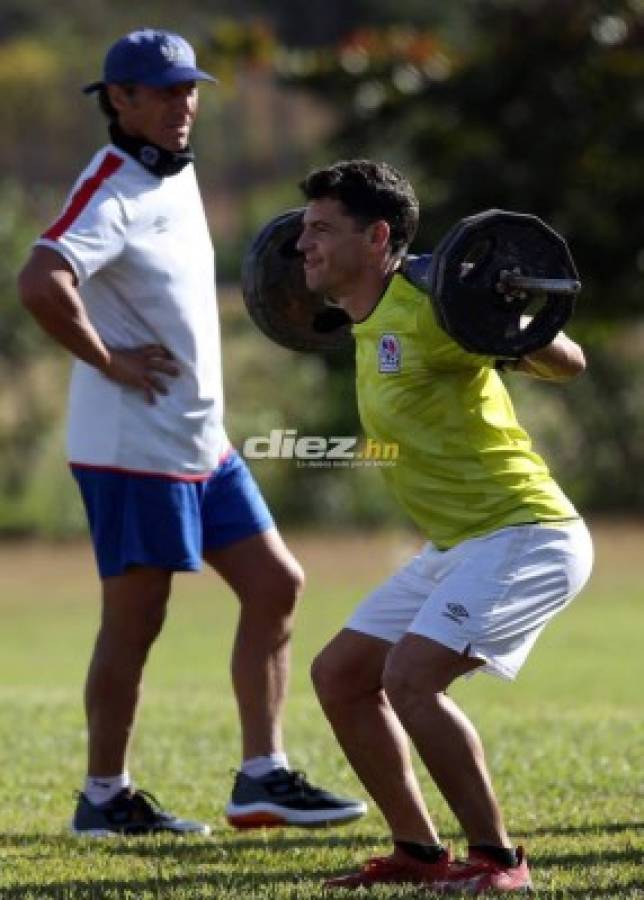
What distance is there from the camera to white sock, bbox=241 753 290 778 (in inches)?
315

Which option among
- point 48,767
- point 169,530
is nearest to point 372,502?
point 48,767

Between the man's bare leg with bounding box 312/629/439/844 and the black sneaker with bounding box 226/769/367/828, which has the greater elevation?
the man's bare leg with bounding box 312/629/439/844

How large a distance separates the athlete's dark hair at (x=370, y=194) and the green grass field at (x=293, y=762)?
6.29 ft

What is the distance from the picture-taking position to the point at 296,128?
69.8 m

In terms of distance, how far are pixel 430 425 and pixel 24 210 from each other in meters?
23.6

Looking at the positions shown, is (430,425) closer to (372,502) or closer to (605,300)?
(605,300)

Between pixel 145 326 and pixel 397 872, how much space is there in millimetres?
2270

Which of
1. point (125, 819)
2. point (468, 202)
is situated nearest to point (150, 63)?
point (125, 819)

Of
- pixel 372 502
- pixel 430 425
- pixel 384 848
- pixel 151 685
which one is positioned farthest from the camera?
pixel 372 502

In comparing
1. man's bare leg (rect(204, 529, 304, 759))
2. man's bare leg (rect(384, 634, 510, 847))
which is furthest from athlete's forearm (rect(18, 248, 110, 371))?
man's bare leg (rect(384, 634, 510, 847))

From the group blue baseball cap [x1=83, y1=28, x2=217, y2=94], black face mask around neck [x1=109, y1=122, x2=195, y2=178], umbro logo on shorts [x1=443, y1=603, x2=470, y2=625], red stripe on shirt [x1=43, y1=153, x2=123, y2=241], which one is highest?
blue baseball cap [x1=83, y1=28, x2=217, y2=94]

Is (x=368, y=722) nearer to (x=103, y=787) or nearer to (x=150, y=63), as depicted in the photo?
(x=103, y=787)

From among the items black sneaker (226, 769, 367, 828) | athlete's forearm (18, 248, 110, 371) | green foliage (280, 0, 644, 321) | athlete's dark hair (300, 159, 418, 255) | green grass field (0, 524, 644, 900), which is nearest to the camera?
athlete's dark hair (300, 159, 418, 255)

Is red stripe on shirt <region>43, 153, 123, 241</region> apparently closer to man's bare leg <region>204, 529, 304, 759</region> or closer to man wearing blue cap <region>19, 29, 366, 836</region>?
man wearing blue cap <region>19, 29, 366, 836</region>
